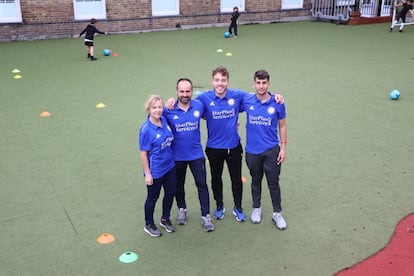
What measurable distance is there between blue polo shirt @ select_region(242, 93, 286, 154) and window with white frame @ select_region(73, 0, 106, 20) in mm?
13730

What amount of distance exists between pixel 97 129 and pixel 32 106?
201 centimetres

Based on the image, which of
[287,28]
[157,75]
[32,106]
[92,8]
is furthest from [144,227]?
[287,28]

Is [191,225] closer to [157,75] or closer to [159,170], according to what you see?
[159,170]

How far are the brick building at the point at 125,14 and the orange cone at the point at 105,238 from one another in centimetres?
1328

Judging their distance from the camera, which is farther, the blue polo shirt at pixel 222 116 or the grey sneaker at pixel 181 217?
the grey sneaker at pixel 181 217

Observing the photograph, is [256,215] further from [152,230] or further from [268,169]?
[152,230]

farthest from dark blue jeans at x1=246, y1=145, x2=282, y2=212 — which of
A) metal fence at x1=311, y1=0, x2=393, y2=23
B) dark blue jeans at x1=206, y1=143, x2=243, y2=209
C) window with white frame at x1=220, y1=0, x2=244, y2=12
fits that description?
metal fence at x1=311, y1=0, x2=393, y2=23

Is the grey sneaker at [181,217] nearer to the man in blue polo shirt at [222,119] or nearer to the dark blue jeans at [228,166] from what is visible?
the dark blue jeans at [228,166]

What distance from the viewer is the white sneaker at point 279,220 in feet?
15.5

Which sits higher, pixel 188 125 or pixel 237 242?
pixel 188 125

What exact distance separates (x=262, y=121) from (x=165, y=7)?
47.9ft

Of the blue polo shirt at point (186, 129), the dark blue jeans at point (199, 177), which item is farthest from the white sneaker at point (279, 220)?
the blue polo shirt at point (186, 129)

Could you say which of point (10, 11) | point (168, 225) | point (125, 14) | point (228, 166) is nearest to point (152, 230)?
point (168, 225)

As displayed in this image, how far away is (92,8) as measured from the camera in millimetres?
16766
